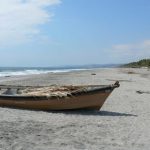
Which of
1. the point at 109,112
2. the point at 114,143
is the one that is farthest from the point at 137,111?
the point at 114,143

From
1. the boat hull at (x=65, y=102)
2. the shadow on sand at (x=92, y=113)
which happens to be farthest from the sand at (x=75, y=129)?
the boat hull at (x=65, y=102)

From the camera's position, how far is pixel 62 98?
13711mm

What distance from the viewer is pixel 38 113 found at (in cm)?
1335

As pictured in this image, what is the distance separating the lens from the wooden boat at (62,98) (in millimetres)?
13656

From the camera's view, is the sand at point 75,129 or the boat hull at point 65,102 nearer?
the sand at point 75,129

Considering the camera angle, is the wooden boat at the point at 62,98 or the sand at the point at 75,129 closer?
the sand at the point at 75,129

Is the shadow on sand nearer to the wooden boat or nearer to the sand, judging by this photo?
the sand

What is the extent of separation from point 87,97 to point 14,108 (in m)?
2.61

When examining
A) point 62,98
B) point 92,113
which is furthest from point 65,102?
point 92,113

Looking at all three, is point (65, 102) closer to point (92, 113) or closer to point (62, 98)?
point (62, 98)

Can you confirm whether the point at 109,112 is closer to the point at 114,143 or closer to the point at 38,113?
the point at 38,113

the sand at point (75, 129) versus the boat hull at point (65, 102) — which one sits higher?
the boat hull at point (65, 102)

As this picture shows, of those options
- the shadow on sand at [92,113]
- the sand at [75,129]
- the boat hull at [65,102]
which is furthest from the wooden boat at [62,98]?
the sand at [75,129]

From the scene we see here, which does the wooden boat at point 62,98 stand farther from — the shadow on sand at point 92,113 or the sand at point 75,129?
the sand at point 75,129
